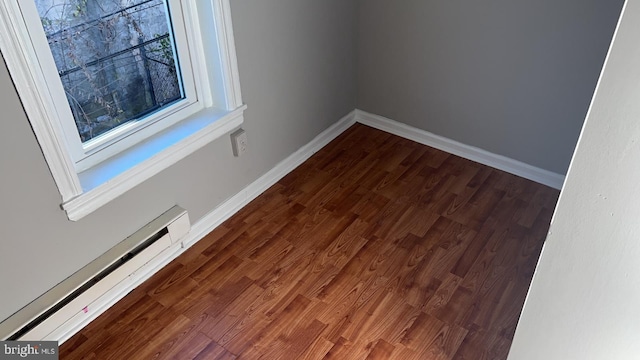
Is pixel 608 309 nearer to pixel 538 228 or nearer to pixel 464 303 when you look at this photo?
pixel 464 303

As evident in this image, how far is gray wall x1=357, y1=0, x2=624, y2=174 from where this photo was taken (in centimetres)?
215

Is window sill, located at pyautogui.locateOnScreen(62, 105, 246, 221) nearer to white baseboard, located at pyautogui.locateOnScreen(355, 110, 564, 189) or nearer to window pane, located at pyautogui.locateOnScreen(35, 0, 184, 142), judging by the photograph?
window pane, located at pyautogui.locateOnScreen(35, 0, 184, 142)

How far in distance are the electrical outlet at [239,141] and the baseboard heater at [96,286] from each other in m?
0.36

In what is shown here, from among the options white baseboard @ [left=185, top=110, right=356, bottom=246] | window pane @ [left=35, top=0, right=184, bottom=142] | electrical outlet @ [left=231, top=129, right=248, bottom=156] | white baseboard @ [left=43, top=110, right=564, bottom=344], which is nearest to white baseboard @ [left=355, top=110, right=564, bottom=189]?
white baseboard @ [left=43, top=110, right=564, bottom=344]

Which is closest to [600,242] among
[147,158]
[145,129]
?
[147,158]

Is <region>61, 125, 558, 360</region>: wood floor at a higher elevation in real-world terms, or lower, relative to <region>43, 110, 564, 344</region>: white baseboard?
lower

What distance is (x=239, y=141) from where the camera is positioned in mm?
2252

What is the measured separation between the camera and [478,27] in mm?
2340

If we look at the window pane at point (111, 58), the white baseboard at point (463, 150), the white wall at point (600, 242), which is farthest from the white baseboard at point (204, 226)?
the white wall at point (600, 242)

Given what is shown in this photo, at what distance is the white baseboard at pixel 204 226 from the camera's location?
188 centimetres

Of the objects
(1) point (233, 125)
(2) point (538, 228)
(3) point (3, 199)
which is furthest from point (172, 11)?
(2) point (538, 228)

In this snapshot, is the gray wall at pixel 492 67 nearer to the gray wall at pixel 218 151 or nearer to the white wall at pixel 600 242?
the gray wall at pixel 218 151

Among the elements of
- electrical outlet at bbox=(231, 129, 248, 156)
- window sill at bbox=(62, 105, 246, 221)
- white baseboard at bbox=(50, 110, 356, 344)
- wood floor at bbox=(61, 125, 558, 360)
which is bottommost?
wood floor at bbox=(61, 125, 558, 360)

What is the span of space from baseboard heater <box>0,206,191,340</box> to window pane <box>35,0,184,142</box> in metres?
0.42
